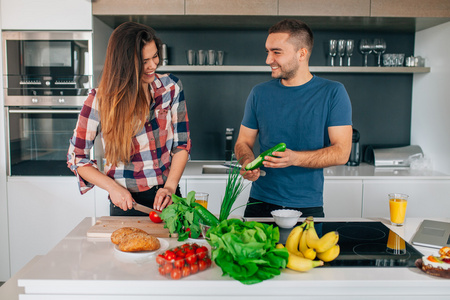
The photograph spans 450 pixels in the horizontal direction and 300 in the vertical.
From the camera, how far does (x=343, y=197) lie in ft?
9.82

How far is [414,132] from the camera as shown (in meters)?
3.60

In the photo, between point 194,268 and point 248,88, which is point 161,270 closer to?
point 194,268

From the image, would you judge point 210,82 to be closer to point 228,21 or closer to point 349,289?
point 228,21

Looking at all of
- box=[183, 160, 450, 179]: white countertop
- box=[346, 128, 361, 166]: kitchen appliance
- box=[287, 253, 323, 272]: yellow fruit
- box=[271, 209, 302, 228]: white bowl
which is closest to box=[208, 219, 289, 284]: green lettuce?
box=[287, 253, 323, 272]: yellow fruit

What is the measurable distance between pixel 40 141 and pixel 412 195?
2.64 metres

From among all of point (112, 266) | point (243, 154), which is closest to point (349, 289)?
point (112, 266)

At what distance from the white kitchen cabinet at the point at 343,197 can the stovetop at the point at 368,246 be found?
1.21 m

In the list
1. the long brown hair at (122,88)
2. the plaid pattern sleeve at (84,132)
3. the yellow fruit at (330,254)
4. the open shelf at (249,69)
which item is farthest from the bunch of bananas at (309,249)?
the open shelf at (249,69)

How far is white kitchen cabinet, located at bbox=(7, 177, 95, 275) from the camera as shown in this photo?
9.88 ft

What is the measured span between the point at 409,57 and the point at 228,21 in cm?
144

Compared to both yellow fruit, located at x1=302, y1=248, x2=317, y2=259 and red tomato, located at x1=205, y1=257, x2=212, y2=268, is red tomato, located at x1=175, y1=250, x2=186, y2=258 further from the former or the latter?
yellow fruit, located at x1=302, y1=248, x2=317, y2=259

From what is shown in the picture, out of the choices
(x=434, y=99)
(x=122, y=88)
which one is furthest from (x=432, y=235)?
(x=434, y=99)

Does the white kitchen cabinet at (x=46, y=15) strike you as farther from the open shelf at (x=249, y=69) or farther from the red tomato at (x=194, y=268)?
the red tomato at (x=194, y=268)

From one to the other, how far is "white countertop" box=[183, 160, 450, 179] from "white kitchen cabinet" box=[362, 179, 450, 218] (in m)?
0.03
